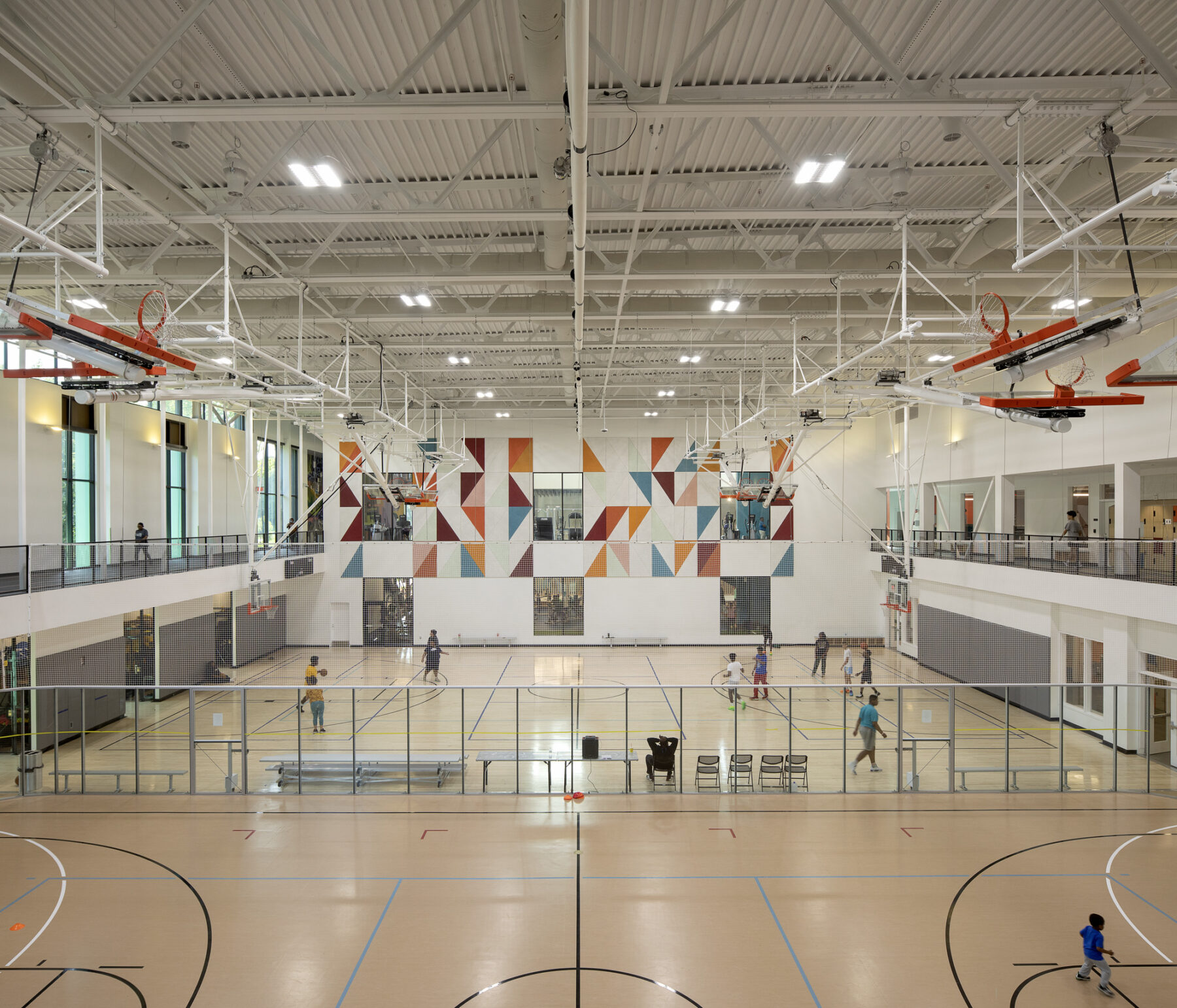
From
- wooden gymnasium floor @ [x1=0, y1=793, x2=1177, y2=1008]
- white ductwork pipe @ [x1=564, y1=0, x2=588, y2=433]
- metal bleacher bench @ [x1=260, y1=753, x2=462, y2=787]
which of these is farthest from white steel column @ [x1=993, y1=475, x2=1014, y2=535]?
white ductwork pipe @ [x1=564, y1=0, x2=588, y2=433]

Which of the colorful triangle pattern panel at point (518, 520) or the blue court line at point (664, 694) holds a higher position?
the colorful triangle pattern panel at point (518, 520)

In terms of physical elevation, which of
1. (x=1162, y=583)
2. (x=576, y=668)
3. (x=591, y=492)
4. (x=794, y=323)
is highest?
(x=794, y=323)

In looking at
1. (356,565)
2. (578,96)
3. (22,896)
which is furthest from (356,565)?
(578,96)

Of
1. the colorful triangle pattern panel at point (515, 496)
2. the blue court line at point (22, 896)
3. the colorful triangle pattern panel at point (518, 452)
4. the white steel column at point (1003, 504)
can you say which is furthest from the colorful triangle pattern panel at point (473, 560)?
the blue court line at point (22, 896)

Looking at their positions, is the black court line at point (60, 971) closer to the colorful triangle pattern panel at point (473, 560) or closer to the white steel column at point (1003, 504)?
the colorful triangle pattern panel at point (473, 560)

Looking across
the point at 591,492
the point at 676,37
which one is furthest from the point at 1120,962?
the point at 591,492

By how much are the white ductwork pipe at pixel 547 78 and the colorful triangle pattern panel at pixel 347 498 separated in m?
21.2

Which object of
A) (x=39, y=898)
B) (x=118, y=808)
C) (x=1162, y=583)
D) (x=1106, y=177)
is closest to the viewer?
(x=39, y=898)

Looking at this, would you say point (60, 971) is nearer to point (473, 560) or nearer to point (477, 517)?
point (473, 560)

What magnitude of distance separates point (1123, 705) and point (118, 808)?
60.5 ft

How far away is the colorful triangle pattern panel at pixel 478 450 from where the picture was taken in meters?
28.0

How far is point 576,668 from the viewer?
23266 millimetres

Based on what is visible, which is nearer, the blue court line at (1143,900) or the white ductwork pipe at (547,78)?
the white ductwork pipe at (547,78)

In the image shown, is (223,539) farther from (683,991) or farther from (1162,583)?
(1162,583)
